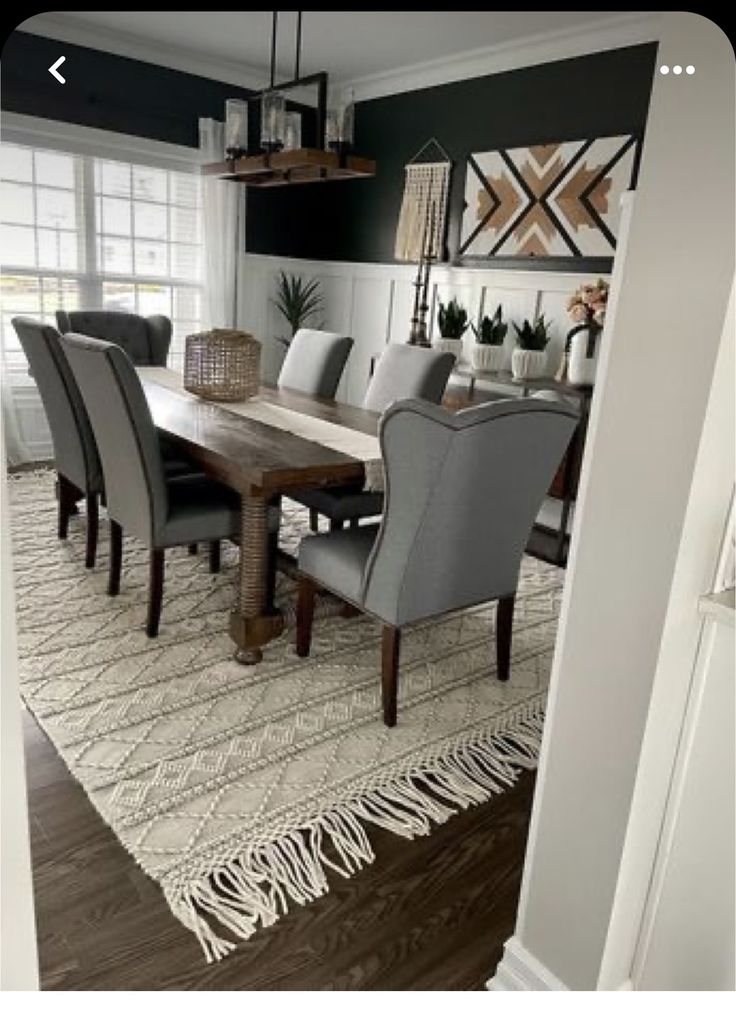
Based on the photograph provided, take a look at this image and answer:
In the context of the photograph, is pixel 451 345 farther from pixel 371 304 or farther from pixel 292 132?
pixel 292 132

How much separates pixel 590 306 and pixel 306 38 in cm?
228

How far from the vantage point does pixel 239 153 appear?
3.05 metres

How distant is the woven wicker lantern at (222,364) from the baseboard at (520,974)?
231 cm

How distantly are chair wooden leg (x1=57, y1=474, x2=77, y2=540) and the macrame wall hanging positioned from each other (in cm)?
257

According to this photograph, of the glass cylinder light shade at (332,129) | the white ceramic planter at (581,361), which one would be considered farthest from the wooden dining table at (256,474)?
the white ceramic planter at (581,361)

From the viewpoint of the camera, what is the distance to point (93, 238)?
482 cm

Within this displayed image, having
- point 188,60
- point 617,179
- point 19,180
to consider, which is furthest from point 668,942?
point 188,60

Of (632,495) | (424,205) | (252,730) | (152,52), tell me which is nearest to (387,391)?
(252,730)

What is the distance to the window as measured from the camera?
455 centimetres

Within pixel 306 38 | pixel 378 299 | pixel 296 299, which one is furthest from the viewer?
pixel 296 299

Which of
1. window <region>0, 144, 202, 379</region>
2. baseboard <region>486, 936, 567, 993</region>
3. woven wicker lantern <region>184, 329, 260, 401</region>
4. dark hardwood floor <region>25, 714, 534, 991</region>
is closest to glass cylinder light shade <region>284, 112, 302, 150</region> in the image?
woven wicker lantern <region>184, 329, 260, 401</region>

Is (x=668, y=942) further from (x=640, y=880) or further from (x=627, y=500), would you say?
(x=627, y=500)

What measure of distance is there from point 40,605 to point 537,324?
2745 mm

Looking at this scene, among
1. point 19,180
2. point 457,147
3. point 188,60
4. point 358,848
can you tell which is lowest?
point 358,848
